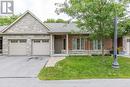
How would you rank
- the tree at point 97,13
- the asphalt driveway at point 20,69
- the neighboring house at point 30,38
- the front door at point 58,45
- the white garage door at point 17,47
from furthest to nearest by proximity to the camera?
the front door at point 58,45 → the white garage door at point 17,47 → the neighboring house at point 30,38 → the tree at point 97,13 → the asphalt driveway at point 20,69

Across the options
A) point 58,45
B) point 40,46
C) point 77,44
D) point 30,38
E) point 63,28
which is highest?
point 63,28

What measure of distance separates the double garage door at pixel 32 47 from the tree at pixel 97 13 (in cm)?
1173

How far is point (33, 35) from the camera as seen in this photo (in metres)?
35.6

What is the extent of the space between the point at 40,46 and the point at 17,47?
10.3ft

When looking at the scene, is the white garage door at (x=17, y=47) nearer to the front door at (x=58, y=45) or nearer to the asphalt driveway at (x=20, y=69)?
the front door at (x=58, y=45)

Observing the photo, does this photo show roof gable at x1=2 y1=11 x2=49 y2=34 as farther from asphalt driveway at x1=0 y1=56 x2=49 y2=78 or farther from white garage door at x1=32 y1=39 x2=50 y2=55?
asphalt driveway at x1=0 y1=56 x2=49 y2=78

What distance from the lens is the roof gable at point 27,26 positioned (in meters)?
35.5

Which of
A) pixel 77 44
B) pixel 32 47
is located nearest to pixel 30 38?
pixel 32 47

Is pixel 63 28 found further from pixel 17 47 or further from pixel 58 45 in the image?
pixel 17 47

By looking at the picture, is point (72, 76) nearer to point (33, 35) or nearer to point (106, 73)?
point (106, 73)

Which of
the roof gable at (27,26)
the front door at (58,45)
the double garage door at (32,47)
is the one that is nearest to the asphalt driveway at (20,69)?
the double garage door at (32,47)

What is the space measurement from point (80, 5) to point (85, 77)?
929 cm

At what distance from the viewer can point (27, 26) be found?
1407 inches
